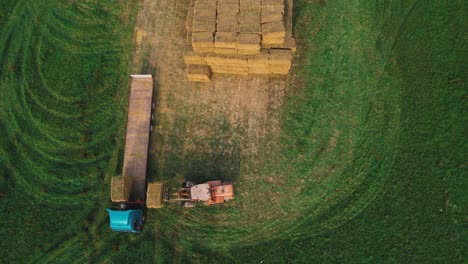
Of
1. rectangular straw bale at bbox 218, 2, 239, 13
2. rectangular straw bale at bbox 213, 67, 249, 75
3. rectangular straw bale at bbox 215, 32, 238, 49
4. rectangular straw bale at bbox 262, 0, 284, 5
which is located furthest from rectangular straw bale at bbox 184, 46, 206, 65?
A: rectangular straw bale at bbox 262, 0, 284, 5

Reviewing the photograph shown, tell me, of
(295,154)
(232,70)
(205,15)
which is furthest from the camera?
(232,70)

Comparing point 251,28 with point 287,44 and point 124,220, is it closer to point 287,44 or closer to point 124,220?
point 287,44

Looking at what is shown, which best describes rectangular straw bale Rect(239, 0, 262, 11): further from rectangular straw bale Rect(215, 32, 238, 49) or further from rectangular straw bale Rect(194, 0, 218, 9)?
rectangular straw bale Rect(215, 32, 238, 49)

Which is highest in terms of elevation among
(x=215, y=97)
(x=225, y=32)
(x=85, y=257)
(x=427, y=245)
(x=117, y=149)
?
(x=225, y=32)

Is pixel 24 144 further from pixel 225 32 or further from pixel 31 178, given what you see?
pixel 225 32

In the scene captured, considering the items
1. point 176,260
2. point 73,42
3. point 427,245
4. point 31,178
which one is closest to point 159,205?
point 176,260

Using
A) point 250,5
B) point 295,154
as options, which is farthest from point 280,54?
point 295,154

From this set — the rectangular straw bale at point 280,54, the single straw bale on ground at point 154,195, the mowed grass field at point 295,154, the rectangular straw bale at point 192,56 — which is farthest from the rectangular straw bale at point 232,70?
the single straw bale on ground at point 154,195
